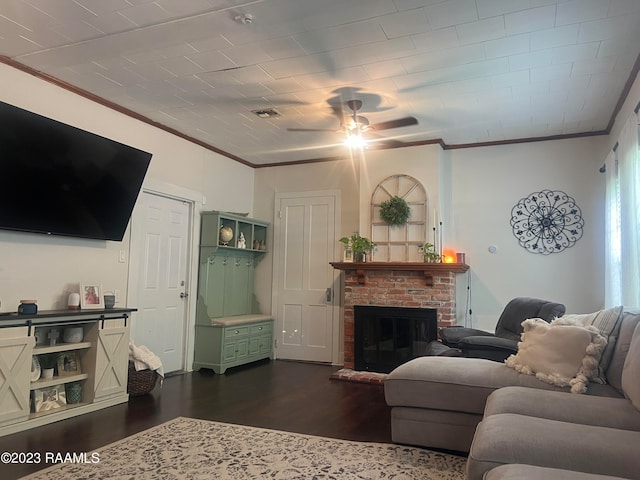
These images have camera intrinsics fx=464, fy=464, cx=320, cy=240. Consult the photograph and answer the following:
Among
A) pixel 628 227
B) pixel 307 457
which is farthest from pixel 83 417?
pixel 628 227

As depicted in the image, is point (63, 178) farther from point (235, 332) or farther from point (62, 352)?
point (235, 332)

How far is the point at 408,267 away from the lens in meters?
5.32

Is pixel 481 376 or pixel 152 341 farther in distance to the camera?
pixel 152 341

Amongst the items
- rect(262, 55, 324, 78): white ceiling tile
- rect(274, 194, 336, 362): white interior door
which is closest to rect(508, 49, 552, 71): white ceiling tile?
rect(262, 55, 324, 78): white ceiling tile

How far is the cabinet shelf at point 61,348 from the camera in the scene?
11.2 feet

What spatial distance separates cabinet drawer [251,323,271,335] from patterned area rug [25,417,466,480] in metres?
2.63

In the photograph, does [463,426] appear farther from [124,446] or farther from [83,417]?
[83,417]

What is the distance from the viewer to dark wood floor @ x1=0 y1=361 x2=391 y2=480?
3.08 meters

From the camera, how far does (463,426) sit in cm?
286

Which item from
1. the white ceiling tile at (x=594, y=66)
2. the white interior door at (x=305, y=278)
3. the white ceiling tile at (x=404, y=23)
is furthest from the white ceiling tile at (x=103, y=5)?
the white interior door at (x=305, y=278)

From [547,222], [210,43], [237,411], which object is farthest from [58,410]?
[547,222]

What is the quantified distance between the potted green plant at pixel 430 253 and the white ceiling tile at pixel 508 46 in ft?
7.98

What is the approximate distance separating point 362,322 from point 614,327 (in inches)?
123

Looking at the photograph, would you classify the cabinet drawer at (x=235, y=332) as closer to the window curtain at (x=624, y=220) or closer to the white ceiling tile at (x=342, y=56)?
the white ceiling tile at (x=342, y=56)
